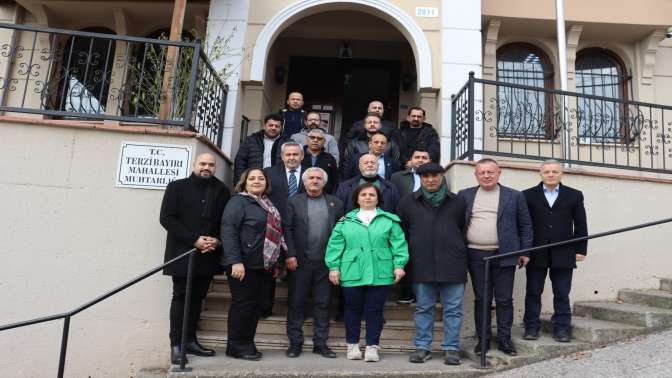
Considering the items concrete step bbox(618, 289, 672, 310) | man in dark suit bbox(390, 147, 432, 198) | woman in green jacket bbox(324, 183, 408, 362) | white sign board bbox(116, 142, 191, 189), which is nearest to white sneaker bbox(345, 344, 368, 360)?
woman in green jacket bbox(324, 183, 408, 362)

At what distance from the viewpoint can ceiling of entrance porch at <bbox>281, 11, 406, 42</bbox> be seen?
27.8ft

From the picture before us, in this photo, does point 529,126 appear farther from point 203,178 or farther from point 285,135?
point 203,178

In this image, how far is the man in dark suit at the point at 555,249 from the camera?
459 cm

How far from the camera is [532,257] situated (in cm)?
466

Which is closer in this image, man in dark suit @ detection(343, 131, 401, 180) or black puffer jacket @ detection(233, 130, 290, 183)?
man in dark suit @ detection(343, 131, 401, 180)

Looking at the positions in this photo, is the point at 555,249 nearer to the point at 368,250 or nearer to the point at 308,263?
the point at 368,250

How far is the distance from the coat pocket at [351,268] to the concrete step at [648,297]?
3.18 metres

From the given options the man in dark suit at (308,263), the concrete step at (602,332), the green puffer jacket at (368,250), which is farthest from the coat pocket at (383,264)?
the concrete step at (602,332)

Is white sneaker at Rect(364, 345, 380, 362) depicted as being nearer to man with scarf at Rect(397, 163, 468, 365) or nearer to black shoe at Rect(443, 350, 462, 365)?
man with scarf at Rect(397, 163, 468, 365)

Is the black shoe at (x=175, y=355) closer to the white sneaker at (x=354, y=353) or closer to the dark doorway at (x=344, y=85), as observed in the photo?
the white sneaker at (x=354, y=353)

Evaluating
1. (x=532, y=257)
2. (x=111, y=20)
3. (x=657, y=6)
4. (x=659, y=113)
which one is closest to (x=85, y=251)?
(x=532, y=257)

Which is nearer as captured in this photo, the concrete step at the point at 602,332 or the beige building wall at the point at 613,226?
the concrete step at the point at 602,332

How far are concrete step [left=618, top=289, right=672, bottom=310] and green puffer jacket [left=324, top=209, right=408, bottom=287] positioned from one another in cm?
281

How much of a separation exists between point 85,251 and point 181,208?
1.36m
